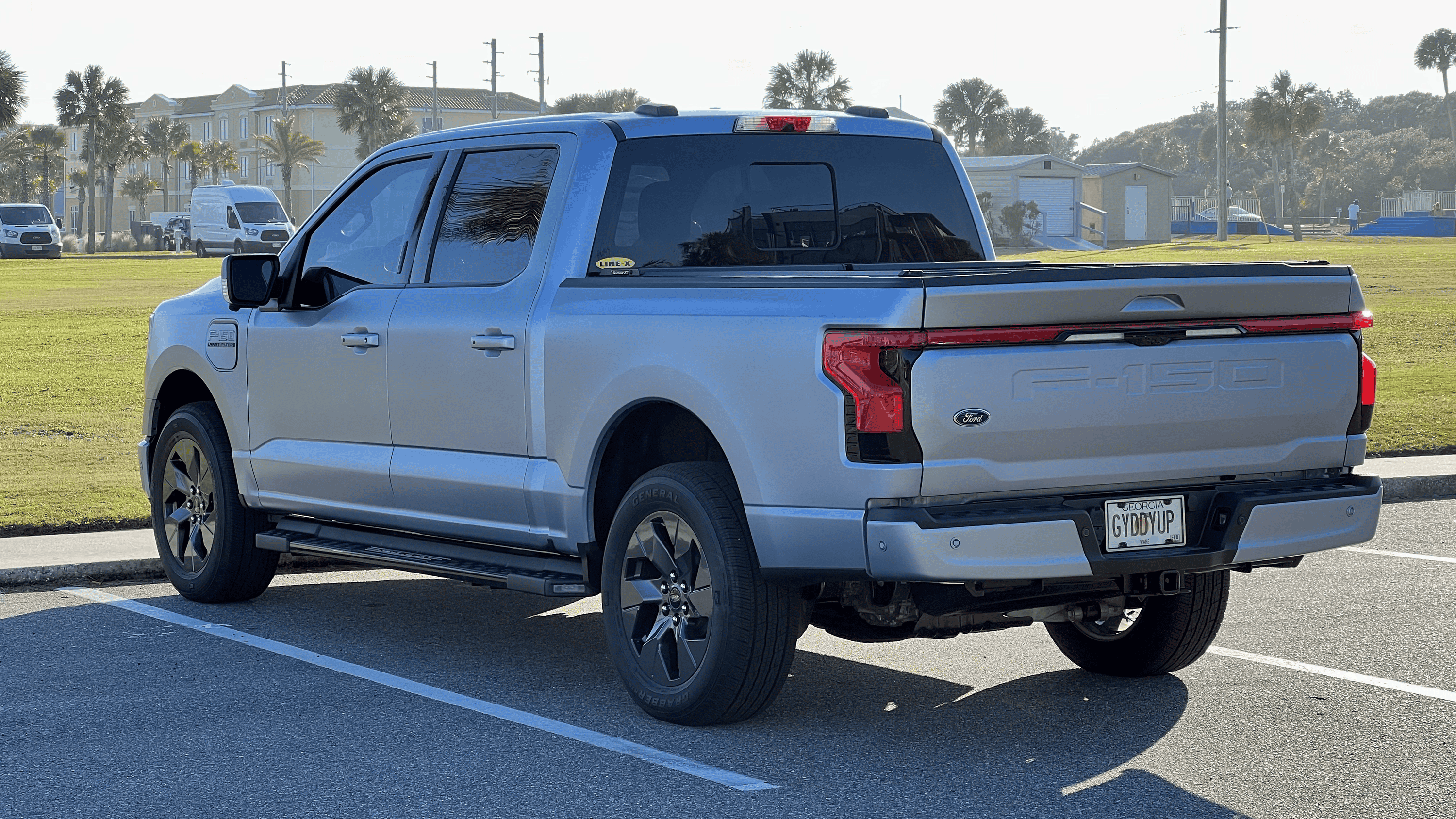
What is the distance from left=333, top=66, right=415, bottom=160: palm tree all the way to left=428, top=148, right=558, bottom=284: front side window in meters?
88.9

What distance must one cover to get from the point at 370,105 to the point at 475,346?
90908mm

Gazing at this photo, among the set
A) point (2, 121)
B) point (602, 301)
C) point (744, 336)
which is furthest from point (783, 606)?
point (2, 121)

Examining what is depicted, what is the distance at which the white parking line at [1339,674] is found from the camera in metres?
6.36

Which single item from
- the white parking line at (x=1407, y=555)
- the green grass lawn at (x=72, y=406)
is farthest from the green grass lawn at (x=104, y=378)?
the white parking line at (x=1407, y=555)

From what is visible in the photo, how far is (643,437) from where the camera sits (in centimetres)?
627

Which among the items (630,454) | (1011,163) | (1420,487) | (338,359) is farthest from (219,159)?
(630,454)

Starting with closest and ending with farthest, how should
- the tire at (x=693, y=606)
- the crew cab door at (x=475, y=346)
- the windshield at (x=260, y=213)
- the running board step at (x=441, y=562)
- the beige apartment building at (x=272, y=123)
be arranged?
the tire at (x=693, y=606)
the running board step at (x=441, y=562)
the crew cab door at (x=475, y=346)
the windshield at (x=260, y=213)
the beige apartment building at (x=272, y=123)

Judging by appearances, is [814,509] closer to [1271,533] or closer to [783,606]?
[783,606]

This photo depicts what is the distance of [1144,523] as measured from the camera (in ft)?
17.5

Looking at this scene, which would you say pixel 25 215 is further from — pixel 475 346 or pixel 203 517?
pixel 475 346

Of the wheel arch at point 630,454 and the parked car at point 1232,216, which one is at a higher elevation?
the parked car at point 1232,216

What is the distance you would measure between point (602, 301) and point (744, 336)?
833 mm

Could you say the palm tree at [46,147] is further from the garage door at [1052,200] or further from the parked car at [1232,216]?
the parked car at [1232,216]

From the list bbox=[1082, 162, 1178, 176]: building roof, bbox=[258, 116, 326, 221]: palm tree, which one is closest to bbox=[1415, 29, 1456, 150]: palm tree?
bbox=[1082, 162, 1178, 176]: building roof
